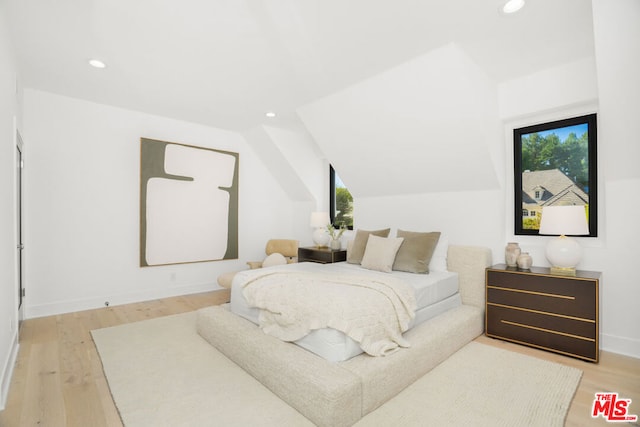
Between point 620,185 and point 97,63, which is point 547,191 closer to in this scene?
point 620,185

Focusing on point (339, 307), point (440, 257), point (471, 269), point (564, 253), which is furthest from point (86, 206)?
point (564, 253)

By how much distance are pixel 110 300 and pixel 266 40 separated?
373cm

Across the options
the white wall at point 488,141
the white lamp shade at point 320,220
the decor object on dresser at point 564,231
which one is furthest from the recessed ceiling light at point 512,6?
the white lamp shade at point 320,220

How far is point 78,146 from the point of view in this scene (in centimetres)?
387

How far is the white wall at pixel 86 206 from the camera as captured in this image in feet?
11.9

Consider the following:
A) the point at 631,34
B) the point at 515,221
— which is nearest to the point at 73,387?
the point at 515,221

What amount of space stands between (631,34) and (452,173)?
1.75 meters

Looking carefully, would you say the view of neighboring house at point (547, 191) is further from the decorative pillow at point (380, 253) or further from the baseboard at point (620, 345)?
the decorative pillow at point (380, 253)

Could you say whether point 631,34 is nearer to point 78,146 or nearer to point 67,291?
point 78,146

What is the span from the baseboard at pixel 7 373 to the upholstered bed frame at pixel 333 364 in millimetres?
1309

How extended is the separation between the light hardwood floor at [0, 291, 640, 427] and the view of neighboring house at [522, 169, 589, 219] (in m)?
1.40

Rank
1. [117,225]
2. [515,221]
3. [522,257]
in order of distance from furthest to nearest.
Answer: [117,225] → [515,221] → [522,257]

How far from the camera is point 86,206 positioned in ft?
12.9

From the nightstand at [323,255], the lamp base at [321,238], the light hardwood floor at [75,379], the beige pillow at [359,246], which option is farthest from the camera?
the lamp base at [321,238]
